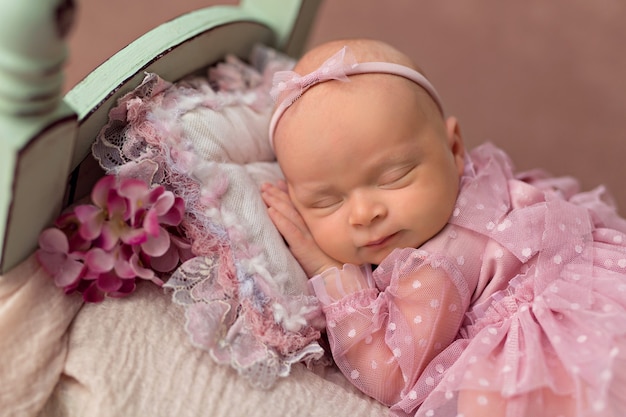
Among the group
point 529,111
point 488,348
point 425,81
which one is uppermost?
point 425,81

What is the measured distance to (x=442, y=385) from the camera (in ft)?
3.02

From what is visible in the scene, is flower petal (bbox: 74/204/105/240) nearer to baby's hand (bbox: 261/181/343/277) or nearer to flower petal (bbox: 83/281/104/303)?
flower petal (bbox: 83/281/104/303)

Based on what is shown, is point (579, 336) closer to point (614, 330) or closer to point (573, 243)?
point (614, 330)

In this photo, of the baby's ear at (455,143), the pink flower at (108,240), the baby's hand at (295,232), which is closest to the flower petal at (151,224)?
the pink flower at (108,240)

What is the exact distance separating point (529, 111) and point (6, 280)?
1504mm

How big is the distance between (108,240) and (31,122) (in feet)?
0.62

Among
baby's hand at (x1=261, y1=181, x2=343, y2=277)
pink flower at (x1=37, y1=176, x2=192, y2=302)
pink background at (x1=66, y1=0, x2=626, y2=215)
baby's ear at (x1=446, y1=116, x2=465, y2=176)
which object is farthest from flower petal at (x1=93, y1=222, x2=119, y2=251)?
pink background at (x1=66, y1=0, x2=626, y2=215)

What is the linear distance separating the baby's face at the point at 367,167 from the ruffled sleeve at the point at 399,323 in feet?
0.17

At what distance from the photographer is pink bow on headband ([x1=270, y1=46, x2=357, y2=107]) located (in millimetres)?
1037

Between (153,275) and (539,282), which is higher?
(539,282)

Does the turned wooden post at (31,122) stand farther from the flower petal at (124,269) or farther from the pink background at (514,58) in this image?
the pink background at (514,58)

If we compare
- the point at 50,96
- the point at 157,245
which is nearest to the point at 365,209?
the point at 157,245

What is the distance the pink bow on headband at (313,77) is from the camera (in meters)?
1.04

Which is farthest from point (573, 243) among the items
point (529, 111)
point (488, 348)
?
point (529, 111)
